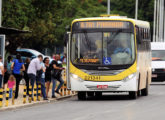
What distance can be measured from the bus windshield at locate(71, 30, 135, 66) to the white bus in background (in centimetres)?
1431

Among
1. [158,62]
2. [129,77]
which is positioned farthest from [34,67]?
[158,62]

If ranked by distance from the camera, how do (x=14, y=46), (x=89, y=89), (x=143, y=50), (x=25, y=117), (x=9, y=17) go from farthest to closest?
1. (x=14, y=46)
2. (x=9, y=17)
3. (x=143, y=50)
4. (x=89, y=89)
5. (x=25, y=117)

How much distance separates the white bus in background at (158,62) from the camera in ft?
123

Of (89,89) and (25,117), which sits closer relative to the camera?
(25,117)

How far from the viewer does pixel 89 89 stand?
2305 cm

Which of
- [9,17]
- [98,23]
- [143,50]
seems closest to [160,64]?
[9,17]

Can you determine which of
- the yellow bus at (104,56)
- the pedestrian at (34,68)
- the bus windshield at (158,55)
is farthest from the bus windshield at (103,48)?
the bus windshield at (158,55)

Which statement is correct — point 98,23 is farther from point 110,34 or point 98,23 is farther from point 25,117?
point 25,117

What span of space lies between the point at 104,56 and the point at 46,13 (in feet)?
46.2

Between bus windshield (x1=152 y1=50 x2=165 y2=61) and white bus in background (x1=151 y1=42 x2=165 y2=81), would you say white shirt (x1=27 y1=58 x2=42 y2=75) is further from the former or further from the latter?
bus windshield (x1=152 y1=50 x2=165 y2=61)

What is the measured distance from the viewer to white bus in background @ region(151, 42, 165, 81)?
37.5 metres

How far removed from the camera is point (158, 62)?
37938mm

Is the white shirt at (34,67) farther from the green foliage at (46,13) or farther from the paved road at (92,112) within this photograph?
the green foliage at (46,13)

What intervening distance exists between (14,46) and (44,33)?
747 cm
